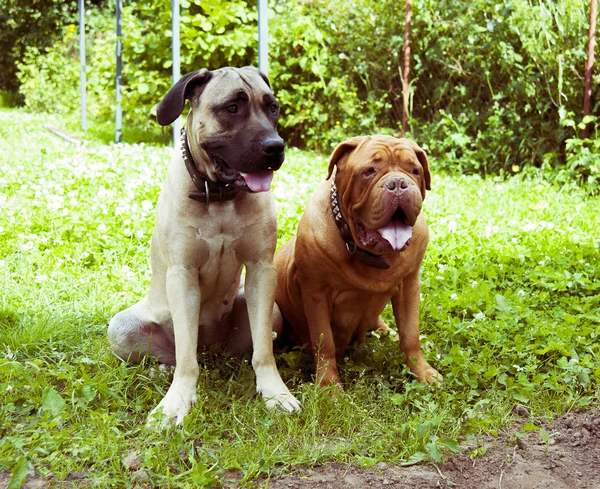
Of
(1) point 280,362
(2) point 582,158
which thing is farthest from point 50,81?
(1) point 280,362

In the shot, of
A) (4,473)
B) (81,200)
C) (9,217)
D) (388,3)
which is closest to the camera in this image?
(4,473)

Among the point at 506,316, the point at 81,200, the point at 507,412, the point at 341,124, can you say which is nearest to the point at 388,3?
the point at 341,124

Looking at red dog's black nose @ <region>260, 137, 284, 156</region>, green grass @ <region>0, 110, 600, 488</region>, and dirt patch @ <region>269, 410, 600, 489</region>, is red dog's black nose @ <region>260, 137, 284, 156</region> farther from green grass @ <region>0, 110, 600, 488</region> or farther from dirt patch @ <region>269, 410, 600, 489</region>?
dirt patch @ <region>269, 410, 600, 489</region>

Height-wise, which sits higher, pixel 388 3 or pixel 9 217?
pixel 388 3

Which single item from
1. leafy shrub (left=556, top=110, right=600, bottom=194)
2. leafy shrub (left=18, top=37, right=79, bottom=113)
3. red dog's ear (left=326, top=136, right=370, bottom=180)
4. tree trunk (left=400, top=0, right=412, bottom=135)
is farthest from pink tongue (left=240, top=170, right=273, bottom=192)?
leafy shrub (left=18, top=37, right=79, bottom=113)

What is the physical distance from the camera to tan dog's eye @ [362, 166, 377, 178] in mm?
3023

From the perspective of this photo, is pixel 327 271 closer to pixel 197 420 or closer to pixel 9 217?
pixel 197 420

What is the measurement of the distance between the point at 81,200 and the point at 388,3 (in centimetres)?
511

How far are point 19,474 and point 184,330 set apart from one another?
895mm

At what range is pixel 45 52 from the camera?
23094mm

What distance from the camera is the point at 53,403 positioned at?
112 inches

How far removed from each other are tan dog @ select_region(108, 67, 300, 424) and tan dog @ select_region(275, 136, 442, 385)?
25 centimetres

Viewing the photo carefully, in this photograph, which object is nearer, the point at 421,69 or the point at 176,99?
the point at 176,99

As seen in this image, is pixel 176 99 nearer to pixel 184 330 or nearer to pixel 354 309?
pixel 184 330
